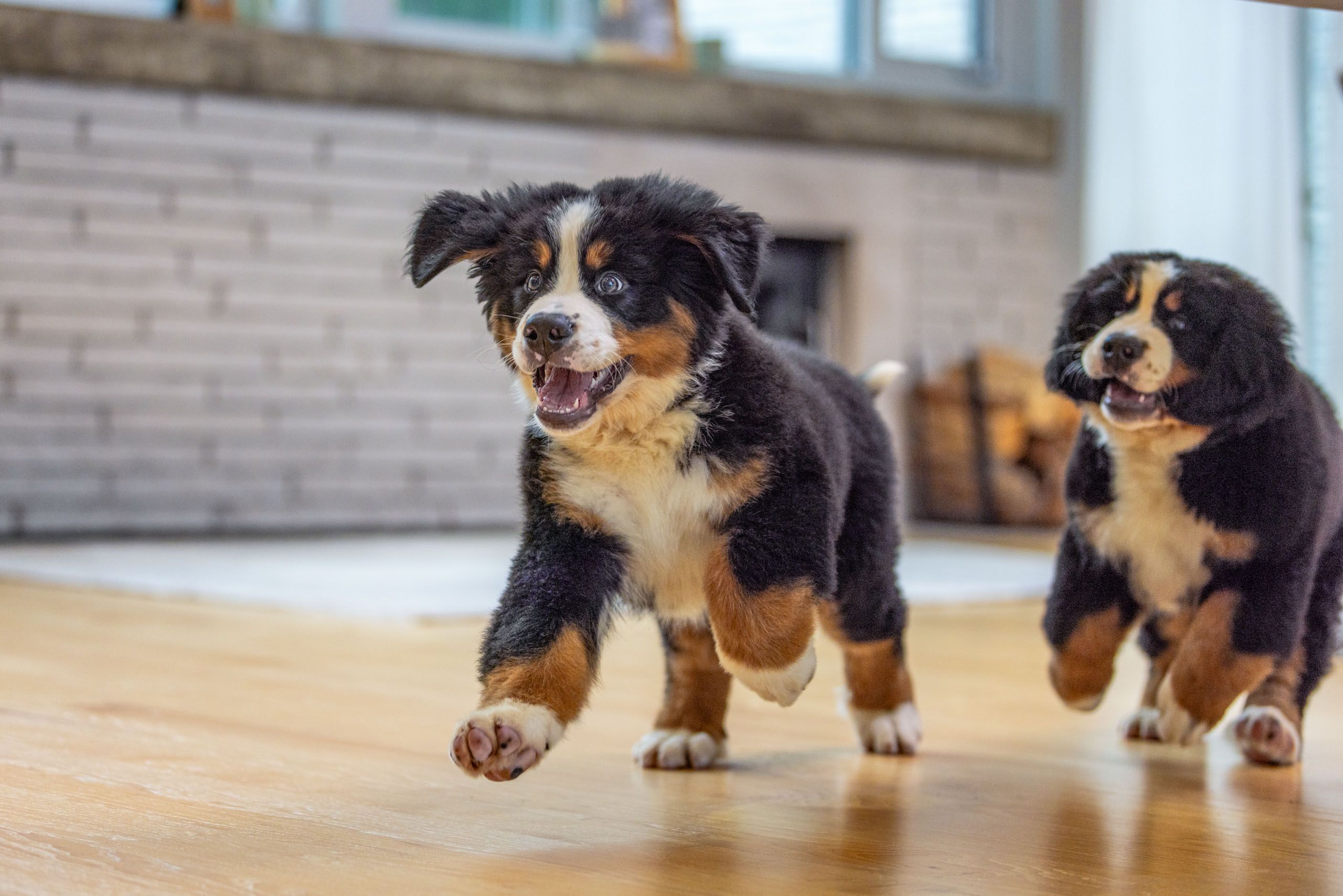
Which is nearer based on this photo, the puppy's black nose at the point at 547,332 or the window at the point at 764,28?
the puppy's black nose at the point at 547,332

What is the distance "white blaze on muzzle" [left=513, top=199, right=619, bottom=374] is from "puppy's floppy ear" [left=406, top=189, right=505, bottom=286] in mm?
95

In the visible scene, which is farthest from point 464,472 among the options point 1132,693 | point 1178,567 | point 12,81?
point 1178,567

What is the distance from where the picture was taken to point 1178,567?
1.94 m

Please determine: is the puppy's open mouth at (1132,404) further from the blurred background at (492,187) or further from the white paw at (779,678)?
the blurred background at (492,187)

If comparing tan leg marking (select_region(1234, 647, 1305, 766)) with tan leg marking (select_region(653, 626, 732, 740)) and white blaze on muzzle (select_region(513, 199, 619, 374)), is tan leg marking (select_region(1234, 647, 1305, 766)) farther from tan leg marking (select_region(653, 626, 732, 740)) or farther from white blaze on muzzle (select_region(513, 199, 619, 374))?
white blaze on muzzle (select_region(513, 199, 619, 374))

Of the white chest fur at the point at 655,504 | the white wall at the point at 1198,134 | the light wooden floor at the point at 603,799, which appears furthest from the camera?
the white wall at the point at 1198,134

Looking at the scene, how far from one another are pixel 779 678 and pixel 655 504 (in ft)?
0.72

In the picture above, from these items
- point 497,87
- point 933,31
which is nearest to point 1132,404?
point 497,87

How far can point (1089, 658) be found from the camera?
2018mm

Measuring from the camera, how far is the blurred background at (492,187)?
586cm

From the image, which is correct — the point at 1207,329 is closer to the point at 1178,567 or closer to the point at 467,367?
the point at 1178,567

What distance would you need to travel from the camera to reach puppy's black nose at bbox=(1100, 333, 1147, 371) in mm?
1840

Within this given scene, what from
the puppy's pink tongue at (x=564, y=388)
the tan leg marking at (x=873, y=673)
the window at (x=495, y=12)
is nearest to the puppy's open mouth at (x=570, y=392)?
the puppy's pink tongue at (x=564, y=388)

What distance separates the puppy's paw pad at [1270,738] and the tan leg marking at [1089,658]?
179 mm
